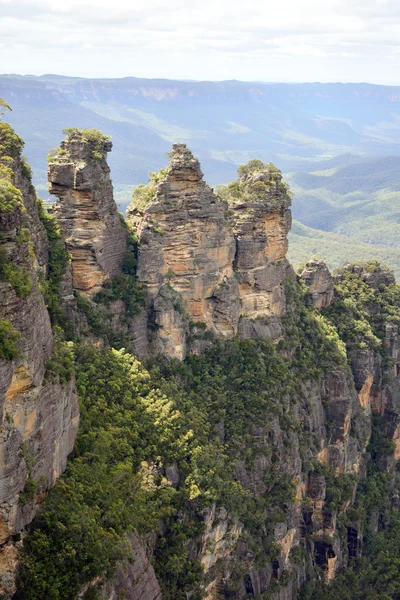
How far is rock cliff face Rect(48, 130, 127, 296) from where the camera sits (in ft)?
132

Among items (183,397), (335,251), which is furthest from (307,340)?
(335,251)

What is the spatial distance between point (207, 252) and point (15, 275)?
22011 mm

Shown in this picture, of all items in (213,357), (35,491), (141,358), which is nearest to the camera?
(35,491)

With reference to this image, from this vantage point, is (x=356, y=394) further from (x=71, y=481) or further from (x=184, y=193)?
(x=71, y=481)

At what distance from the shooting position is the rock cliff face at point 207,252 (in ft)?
144

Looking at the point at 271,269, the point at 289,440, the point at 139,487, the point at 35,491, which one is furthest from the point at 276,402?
the point at 35,491

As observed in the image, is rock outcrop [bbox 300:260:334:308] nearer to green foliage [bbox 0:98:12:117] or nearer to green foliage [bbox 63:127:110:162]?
green foliage [bbox 63:127:110:162]

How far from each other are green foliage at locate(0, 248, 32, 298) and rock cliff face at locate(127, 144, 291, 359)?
1827 cm

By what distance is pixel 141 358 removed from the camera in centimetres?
4294

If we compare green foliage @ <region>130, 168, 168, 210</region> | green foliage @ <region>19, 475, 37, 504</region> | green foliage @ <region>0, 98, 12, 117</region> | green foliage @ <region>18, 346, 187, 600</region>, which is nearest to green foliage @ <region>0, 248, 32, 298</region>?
green foliage @ <region>19, 475, 37, 504</region>

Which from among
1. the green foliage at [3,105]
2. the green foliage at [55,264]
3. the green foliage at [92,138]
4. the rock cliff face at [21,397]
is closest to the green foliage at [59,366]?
the rock cliff face at [21,397]

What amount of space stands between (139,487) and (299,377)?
20735mm

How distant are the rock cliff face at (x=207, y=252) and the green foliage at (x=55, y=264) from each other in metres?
6.26

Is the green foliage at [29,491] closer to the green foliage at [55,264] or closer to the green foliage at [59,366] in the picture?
the green foliage at [59,366]
